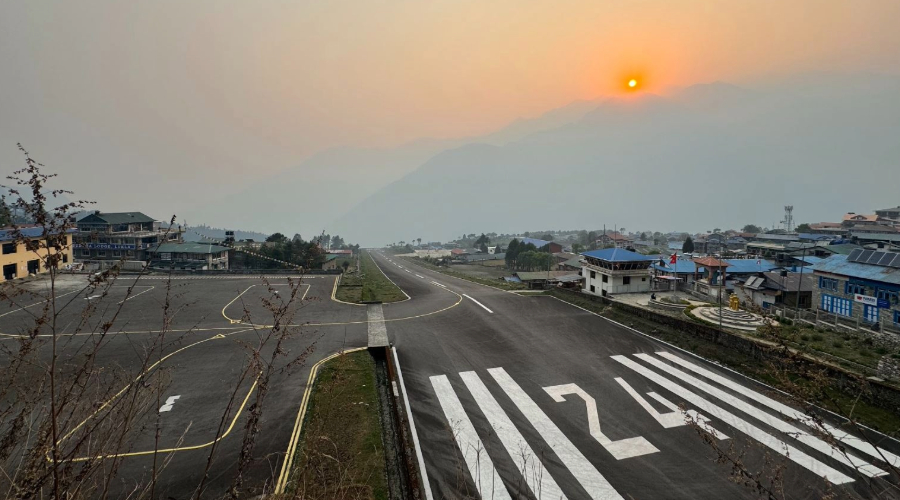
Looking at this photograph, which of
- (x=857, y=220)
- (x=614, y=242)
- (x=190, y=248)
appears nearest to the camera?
(x=190, y=248)

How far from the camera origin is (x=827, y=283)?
3195 centimetres

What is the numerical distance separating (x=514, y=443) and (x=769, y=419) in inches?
446

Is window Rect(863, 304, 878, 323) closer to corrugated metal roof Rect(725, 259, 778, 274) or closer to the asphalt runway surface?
the asphalt runway surface

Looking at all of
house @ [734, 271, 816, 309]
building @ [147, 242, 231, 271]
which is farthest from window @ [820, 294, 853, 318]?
building @ [147, 242, 231, 271]

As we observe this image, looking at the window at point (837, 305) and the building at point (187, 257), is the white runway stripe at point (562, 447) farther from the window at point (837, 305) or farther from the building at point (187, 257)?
the building at point (187, 257)

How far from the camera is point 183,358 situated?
78.6 ft

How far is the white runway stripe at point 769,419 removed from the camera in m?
14.9

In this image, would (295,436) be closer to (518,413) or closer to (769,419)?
(518,413)

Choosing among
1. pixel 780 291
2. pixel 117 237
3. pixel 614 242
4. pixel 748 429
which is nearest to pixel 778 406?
pixel 748 429

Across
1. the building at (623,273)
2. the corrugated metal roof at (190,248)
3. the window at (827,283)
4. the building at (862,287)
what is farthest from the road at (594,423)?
the corrugated metal roof at (190,248)

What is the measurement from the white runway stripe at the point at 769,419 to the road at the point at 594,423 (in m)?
0.07

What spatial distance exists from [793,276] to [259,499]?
4836 centimetres

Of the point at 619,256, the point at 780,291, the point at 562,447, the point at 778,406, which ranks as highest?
the point at 619,256

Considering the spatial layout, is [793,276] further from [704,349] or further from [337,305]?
[337,305]
